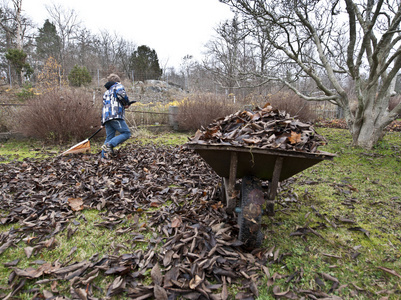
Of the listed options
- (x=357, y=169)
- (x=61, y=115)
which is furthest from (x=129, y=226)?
(x=61, y=115)

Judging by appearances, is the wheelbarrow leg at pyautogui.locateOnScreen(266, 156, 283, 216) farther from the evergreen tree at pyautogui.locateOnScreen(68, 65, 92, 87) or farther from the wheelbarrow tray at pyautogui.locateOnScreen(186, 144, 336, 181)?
the evergreen tree at pyautogui.locateOnScreen(68, 65, 92, 87)

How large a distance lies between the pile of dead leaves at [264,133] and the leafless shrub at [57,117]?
539 cm

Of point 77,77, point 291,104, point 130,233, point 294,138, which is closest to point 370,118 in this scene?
point 291,104

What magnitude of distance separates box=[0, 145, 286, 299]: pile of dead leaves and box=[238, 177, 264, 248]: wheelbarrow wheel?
0.10 meters

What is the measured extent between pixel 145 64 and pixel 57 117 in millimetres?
23341

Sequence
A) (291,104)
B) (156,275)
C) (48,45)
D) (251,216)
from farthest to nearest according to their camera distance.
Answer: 1. (48,45)
2. (291,104)
3. (251,216)
4. (156,275)

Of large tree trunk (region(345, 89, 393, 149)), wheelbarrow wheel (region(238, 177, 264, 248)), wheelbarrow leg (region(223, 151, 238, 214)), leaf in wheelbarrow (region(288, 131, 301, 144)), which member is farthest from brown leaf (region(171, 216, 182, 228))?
large tree trunk (region(345, 89, 393, 149))

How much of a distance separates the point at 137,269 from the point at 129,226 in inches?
26.0

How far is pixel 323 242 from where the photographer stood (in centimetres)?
212

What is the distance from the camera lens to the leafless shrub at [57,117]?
5.90m

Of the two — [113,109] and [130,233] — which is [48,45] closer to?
[113,109]

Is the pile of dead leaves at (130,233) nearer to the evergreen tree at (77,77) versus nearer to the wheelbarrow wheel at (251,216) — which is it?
the wheelbarrow wheel at (251,216)

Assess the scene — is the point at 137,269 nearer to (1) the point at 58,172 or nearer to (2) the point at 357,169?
(1) the point at 58,172

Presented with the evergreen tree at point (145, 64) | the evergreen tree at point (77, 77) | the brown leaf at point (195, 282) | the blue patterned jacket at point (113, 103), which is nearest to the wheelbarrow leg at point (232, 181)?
the brown leaf at point (195, 282)
